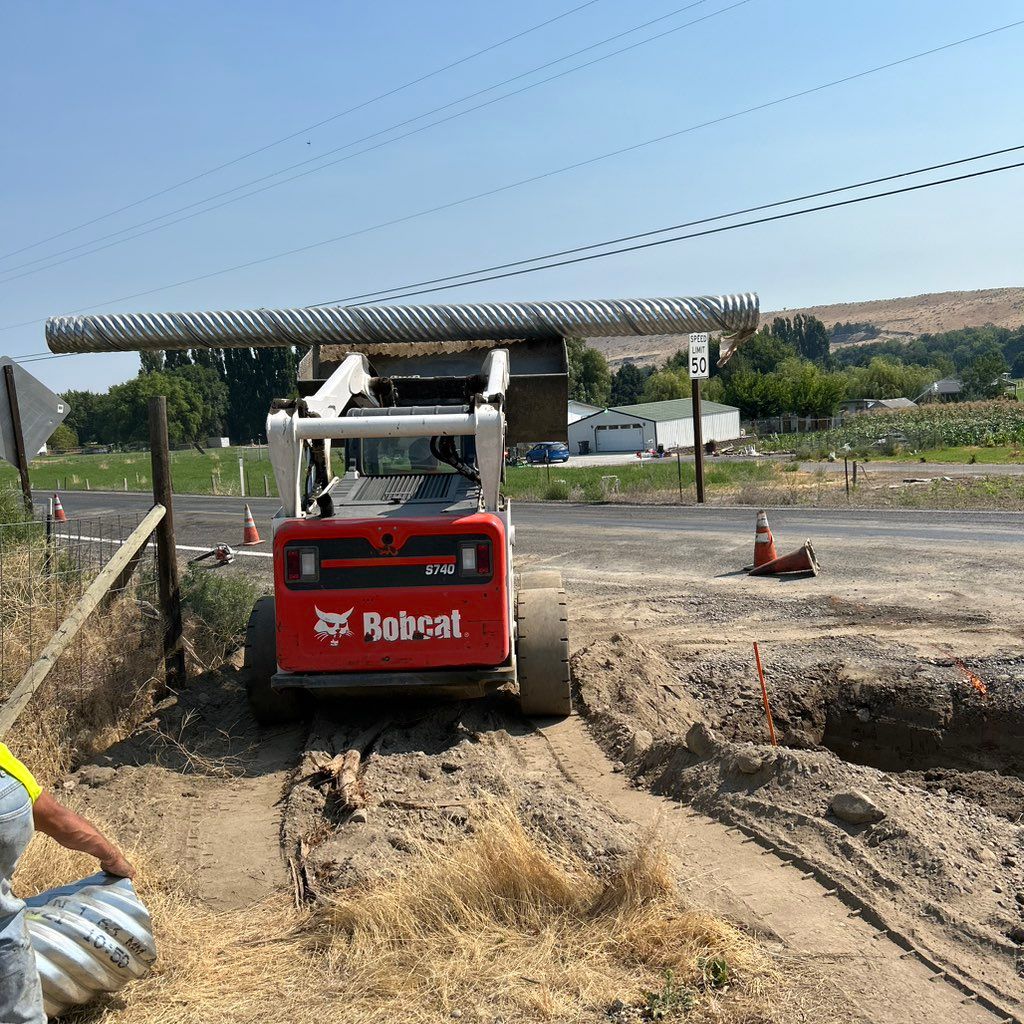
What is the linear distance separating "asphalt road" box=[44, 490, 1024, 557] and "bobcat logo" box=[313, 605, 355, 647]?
1132 centimetres

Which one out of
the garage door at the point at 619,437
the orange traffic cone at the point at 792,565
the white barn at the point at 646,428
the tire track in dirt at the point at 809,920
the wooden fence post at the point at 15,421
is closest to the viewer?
the tire track in dirt at the point at 809,920

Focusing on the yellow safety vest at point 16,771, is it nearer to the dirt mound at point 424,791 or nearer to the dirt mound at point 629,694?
the dirt mound at point 424,791

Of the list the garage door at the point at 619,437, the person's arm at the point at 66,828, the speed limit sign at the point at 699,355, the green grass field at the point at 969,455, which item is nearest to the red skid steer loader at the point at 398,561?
the person's arm at the point at 66,828

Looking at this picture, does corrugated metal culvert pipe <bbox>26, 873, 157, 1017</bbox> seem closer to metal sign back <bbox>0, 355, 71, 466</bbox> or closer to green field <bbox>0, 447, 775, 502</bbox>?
metal sign back <bbox>0, 355, 71, 466</bbox>

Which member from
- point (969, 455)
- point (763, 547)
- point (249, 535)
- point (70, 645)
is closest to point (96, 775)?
point (70, 645)

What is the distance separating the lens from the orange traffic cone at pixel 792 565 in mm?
14029

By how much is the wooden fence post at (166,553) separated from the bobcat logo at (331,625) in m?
1.96

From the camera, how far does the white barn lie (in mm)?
74125

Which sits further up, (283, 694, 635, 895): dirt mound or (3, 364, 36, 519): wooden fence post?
(3, 364, 36, 519): wooden fence post

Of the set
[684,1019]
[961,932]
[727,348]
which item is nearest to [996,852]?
[961,932]

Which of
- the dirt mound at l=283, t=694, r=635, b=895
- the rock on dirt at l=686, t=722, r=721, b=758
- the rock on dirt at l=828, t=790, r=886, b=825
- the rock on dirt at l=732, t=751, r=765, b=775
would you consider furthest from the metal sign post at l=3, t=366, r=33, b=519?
the rock on dirt at l=828, t=790, r=886, b=825

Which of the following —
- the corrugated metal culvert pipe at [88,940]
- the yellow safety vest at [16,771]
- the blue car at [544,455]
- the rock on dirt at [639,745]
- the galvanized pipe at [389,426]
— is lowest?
the blue car at [544,455]

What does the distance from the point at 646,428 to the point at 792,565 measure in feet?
199

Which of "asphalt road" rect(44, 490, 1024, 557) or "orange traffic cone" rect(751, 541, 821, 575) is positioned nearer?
"orange traffic cone" rect(751, 541, 821, 575)
